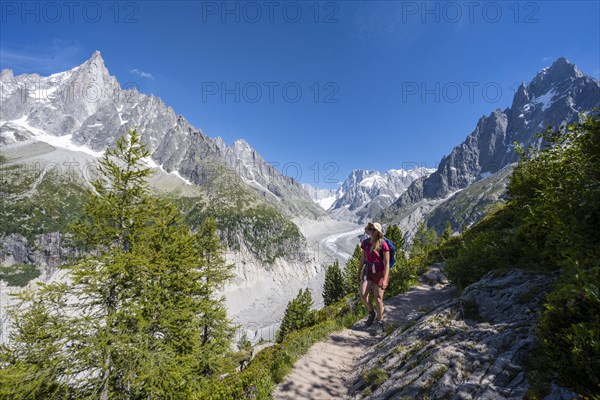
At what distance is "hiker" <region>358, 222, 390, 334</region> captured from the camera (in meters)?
9.25

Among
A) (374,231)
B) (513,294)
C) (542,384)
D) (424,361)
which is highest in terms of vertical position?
(374,231)

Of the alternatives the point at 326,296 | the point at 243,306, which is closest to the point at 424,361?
the point at 326,296

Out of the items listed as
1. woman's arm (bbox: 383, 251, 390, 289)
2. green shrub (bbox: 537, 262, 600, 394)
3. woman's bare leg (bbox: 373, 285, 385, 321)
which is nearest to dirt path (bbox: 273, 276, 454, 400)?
woman's bare leg (bbox: 373, 285, 385, 321)

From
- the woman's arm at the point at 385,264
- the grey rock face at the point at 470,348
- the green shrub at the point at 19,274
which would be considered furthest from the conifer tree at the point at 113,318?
the green shrub at the point at 19,274

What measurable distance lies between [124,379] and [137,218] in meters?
6.01

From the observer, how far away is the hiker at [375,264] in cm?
925

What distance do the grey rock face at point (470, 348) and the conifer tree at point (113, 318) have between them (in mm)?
8229

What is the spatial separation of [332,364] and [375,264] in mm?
3460

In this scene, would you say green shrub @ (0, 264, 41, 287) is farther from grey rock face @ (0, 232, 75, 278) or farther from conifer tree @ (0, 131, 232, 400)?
conifer tree @ (0, 131, 232, 400)

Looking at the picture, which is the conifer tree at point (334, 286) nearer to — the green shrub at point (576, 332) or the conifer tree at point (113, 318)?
the conifer tree at point (113, 318)

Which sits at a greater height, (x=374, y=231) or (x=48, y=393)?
(x=374, y=231)

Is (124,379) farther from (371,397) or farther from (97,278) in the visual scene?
(371,397)

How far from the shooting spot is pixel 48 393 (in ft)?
33.2

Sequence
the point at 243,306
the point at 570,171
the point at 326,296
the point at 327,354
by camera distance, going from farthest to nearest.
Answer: the point at 243,306 → the point at 326,296 → the point at 327,354 → the point at 570,171
